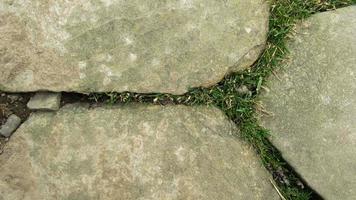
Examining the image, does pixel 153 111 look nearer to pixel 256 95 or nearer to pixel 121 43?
pixel 121 43

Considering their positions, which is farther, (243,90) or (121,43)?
(243,90)

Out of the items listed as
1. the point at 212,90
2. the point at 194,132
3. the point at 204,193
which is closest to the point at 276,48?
the point at 212,90

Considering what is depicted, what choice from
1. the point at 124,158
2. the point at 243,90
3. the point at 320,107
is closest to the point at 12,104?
the point at 124,158

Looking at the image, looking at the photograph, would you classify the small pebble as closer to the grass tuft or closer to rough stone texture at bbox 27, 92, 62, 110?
the grass tuft

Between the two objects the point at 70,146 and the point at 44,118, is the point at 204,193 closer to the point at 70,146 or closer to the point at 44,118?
the point at 70,146

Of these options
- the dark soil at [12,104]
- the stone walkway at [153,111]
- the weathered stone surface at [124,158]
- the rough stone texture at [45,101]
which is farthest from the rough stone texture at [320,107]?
the dark soil at [12,104]

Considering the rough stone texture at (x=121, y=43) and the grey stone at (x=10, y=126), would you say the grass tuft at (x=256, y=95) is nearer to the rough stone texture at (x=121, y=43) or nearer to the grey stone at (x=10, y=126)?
the rough stone texture at (x=121, y=43)
